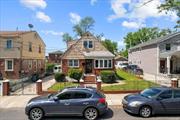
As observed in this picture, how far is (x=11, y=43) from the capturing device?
108ft

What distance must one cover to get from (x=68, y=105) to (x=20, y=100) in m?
7.02

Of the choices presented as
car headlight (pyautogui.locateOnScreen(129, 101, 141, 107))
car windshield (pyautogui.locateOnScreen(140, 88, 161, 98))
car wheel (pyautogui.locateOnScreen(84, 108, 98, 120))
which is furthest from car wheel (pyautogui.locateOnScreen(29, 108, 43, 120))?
car windshield (pyautogui.locateOnScreen(140, 88, 161, 98))

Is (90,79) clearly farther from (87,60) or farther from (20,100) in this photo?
(20,100)

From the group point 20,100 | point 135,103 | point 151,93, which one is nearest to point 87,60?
point 20,100

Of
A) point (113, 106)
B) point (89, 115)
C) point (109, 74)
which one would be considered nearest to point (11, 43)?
point (109, 74)

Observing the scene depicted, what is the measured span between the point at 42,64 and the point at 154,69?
19.4 m

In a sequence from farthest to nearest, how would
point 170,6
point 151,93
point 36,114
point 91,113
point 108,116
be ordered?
1. point 170,6
2. point 151,93
3. point 108,116
4. point 91,113
5. point 36,114

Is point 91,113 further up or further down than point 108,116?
further up

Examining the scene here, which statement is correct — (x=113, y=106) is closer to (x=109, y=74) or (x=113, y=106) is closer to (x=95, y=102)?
(x=95, y=102)

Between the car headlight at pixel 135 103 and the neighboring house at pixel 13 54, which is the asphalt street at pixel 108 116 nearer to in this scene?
the car headlight at pixel 135 103

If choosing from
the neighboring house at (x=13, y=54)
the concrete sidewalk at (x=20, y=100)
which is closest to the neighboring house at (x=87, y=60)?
the neighboring house at (x=13, y=54)

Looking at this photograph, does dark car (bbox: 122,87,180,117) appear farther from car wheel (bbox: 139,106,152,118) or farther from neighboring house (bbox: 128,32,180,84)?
neighboring house (bbox: 128,32,180,84)

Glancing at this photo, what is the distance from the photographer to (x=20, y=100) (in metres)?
19.3

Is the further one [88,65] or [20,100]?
[88,65]
